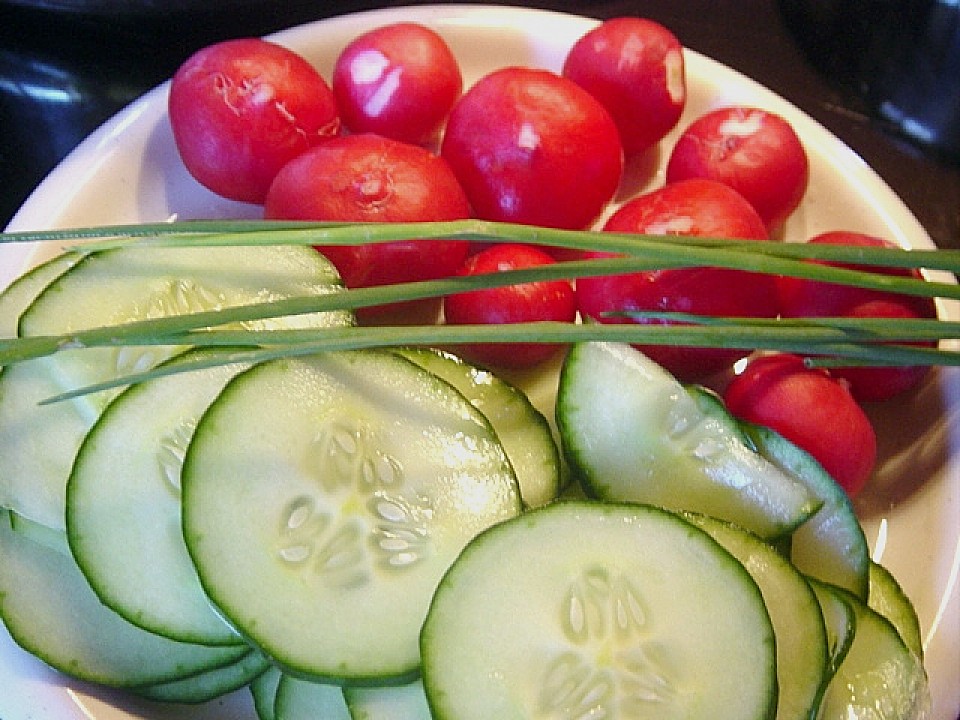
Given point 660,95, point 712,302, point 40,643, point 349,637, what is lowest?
point 40,643

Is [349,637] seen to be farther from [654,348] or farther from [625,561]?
[654,348]

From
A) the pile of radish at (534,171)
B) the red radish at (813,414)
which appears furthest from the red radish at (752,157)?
the red radish at (813,414)

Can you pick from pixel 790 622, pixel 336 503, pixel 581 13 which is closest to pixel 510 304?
pixel 336 503

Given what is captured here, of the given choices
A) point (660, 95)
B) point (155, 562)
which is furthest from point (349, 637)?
point (660, 95)

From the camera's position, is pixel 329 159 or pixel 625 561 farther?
pixel 329 159

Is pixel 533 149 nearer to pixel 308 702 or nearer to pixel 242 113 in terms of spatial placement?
pixel 242 113

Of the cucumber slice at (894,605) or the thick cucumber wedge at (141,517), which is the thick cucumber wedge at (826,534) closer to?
the cucumber slice at (894,605)
